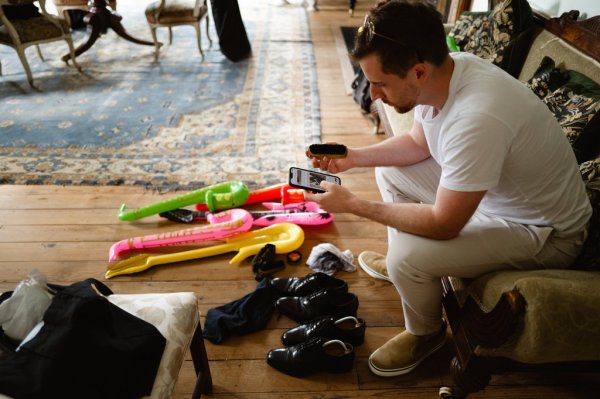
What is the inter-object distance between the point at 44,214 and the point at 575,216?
7.15ft

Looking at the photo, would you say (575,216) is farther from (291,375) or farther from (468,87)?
(291,375)

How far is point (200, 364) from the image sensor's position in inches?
44.3

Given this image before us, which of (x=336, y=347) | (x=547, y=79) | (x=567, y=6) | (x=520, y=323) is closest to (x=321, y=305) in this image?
(x=336, y=347)

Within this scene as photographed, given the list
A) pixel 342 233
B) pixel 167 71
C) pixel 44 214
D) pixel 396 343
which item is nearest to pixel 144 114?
pixel 167 71

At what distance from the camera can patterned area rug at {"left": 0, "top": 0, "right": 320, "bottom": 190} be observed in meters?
2.25

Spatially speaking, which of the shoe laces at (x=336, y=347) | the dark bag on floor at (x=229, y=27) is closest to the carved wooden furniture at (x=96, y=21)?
the dark bag on floor at (x=229, y=27)

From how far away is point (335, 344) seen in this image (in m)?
1.27

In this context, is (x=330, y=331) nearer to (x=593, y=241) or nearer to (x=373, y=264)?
(x=373, y=264)

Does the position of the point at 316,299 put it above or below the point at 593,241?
below

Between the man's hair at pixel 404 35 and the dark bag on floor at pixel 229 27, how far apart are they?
2850 millimetres

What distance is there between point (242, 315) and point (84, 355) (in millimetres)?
698

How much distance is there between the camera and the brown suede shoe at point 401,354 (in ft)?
4.08

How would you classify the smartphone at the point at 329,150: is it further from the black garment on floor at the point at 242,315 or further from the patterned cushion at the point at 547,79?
the patterned cushion at the point at 547,79

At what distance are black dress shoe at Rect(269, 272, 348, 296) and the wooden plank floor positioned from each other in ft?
0.35
